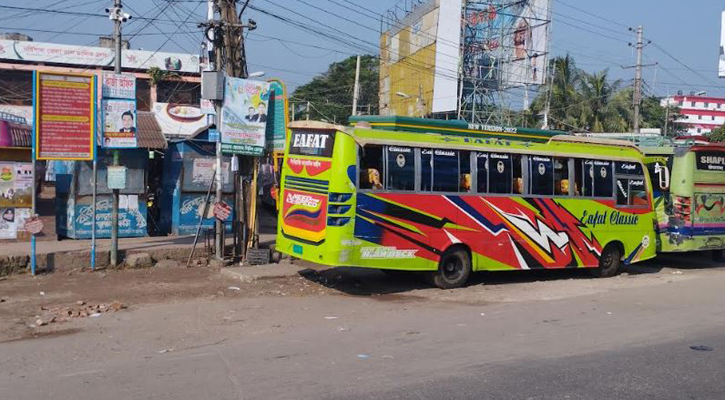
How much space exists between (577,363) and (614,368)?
37cm

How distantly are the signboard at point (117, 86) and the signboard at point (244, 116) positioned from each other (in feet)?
5.80

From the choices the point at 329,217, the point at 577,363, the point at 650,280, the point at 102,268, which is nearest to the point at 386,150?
the point at 329,217

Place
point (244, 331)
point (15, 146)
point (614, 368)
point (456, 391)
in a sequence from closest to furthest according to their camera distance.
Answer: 1. point (456, 391)
2. point (614, 368)
3. point (244, 331)
4. point (15, 146)

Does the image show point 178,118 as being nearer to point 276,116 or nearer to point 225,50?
point 225,50

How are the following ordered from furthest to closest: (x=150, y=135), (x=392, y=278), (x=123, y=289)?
(x=150, y=135), (x=392, y=278), (x=123, y=289)

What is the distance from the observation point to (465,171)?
12.1 metres

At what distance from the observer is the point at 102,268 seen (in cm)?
1299

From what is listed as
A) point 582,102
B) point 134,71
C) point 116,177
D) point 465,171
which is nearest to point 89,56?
point 134,71

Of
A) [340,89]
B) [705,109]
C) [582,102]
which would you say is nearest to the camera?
[582,102]

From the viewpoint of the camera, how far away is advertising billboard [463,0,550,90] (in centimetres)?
3678

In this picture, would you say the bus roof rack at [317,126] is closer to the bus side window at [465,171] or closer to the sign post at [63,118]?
the bus side window at [465,171]

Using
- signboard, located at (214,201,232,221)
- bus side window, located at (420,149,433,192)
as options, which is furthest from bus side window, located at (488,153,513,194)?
signboard, located at (214,201,232,221)

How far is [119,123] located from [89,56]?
31.6m

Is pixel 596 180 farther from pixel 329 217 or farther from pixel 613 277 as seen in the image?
pixel 329 217
